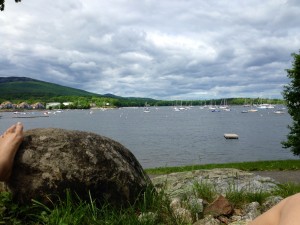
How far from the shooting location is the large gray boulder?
5094 millimetres

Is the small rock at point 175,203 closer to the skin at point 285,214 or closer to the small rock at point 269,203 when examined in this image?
the small rock at point 269,203

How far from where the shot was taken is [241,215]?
545cm

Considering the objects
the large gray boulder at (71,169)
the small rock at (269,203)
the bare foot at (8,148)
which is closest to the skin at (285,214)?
the large gray boulder at (71,169)

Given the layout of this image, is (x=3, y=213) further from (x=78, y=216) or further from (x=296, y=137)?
(x=296, y=137)

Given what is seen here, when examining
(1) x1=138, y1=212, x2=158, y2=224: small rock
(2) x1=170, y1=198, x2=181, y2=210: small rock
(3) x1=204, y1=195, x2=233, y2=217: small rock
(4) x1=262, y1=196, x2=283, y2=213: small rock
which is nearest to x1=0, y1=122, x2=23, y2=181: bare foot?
(1) x1=138, y1=212, x2=158, y2=224: small rock

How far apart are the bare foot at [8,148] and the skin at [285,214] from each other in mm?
3926

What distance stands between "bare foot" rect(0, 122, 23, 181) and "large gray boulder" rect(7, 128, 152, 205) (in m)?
0.17

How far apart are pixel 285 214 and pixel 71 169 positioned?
411 centimetres

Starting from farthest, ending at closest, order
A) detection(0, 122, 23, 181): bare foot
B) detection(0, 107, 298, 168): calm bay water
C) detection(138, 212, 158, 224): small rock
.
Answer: detection(0, 107, 298, 168): calm bay water, detection(0, 122, 23, 181): bare foot, detection(138, 212, 158, 224): small rock

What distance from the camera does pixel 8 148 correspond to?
4957mm

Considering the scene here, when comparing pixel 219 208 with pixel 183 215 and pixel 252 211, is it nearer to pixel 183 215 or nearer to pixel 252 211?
pixel 252 211

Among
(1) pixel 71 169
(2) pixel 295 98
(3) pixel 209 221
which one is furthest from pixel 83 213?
(2) pixel 295 98

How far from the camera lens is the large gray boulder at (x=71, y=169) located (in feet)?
16.7

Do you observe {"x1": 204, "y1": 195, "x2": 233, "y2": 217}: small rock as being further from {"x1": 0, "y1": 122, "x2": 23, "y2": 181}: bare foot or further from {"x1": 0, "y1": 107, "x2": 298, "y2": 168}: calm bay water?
{"x1": 0, "y1": 107, "x2": 298, "y2": 168}: calm bay water
